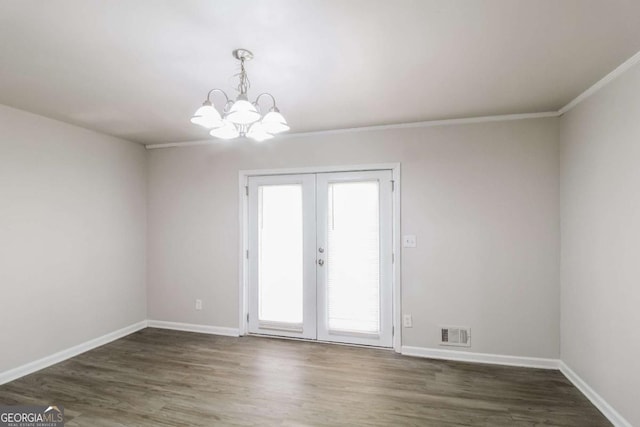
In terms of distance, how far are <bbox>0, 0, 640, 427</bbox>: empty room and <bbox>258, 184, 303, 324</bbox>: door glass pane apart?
0.09ft

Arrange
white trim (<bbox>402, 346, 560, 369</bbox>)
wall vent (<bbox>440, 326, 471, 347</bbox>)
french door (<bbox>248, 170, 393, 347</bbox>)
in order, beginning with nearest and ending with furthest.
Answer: white trim (<bbox>402, 346, 560, 369</bbox>), wall vent (<bbox>440, 326, 471, 347</bbox>), french door (<bbox>248, 170, 393, 347</bbox>)

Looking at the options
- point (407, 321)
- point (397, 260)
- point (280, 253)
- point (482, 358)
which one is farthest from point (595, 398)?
point (280, 253)

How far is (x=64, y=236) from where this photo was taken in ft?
11.3

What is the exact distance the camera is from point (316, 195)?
3.89 metres

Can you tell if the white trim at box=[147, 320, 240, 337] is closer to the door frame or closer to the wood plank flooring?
the door frame

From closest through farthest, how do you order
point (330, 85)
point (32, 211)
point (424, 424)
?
point (424, 424), point (330, 85), point (32, 211)

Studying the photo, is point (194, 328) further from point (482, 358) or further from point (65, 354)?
point (482, 358)

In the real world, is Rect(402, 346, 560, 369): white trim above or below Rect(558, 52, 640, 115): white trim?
below

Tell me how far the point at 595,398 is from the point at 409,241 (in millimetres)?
1928

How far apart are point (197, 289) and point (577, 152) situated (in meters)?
4.39

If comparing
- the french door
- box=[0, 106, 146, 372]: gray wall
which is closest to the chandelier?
the french door

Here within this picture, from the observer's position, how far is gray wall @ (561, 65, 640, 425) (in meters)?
2.17

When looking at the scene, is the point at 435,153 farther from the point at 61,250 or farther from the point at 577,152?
the point at 61,250

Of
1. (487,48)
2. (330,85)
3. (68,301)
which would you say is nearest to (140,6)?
(330,85)
